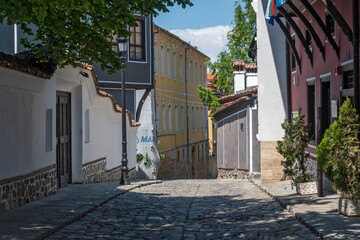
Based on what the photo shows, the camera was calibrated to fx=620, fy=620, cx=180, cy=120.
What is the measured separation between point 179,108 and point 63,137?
2583 cm

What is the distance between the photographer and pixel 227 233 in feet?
31.7

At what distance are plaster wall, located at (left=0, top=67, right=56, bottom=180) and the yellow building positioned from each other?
20296mm

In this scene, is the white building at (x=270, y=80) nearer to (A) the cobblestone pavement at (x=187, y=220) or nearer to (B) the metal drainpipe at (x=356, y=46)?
(A) the cobblestone pavement at (x=187, y=220)

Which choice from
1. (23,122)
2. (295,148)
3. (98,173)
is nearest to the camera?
(23,122)

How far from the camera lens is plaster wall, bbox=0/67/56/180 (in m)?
11.3

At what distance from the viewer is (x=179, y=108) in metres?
42.9

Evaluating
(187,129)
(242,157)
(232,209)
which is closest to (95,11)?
(232,209)

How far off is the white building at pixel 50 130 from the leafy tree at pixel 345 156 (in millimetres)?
5840

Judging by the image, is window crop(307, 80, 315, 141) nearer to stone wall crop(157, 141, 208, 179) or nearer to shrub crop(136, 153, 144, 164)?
shrub crop(136, 153, 144, 164)

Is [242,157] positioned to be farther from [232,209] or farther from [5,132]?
[5,132]

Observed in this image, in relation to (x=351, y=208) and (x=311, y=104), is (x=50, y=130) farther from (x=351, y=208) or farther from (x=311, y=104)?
(x=311, y=104)

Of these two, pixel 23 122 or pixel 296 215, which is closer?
pixel 296 215

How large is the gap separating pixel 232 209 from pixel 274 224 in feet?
8.25

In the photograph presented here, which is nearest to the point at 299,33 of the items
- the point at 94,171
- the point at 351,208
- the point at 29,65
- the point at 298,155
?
the point at 298,155
